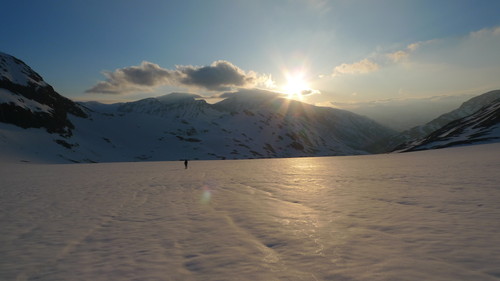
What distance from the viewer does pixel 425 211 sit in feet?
33.4

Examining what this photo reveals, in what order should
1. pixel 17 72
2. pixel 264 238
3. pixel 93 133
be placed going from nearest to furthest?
pixel 264 238 < pixel 17 72 < pixel 93 133

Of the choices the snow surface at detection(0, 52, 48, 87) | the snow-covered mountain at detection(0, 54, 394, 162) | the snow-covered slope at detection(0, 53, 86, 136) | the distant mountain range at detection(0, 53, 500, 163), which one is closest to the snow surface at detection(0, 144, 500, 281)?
the distant mountain range at detection(0, 53, 500, 163)

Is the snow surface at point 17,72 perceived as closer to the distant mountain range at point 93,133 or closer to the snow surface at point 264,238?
the distant mountain range at point 93,133

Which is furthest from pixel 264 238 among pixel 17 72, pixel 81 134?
pixel 17 72

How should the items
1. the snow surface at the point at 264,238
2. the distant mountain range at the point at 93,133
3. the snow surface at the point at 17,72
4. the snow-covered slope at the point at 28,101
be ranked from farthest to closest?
the snow surface at the point at 17,72 → the snow-covered slope at the point at 28,101 → the distant mountain range at the point at 93,133 → the snow surface at the point at 264,238

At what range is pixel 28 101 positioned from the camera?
4754 inches

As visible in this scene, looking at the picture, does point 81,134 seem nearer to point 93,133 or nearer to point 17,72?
point 93,133

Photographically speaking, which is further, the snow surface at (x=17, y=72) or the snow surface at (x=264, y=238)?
the snow surface at (x=17, y=72)

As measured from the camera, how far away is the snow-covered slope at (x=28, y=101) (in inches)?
4208

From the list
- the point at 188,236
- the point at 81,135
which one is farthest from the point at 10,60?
the point at 188,236

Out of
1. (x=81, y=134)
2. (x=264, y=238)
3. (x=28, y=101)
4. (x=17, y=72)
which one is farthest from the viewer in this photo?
(x=17, y=72)

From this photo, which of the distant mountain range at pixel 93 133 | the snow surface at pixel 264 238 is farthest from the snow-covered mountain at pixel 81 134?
the snow surface at pixel 264 238

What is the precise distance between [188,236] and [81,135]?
143m

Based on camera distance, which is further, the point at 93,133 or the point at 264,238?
the point at 93,133
